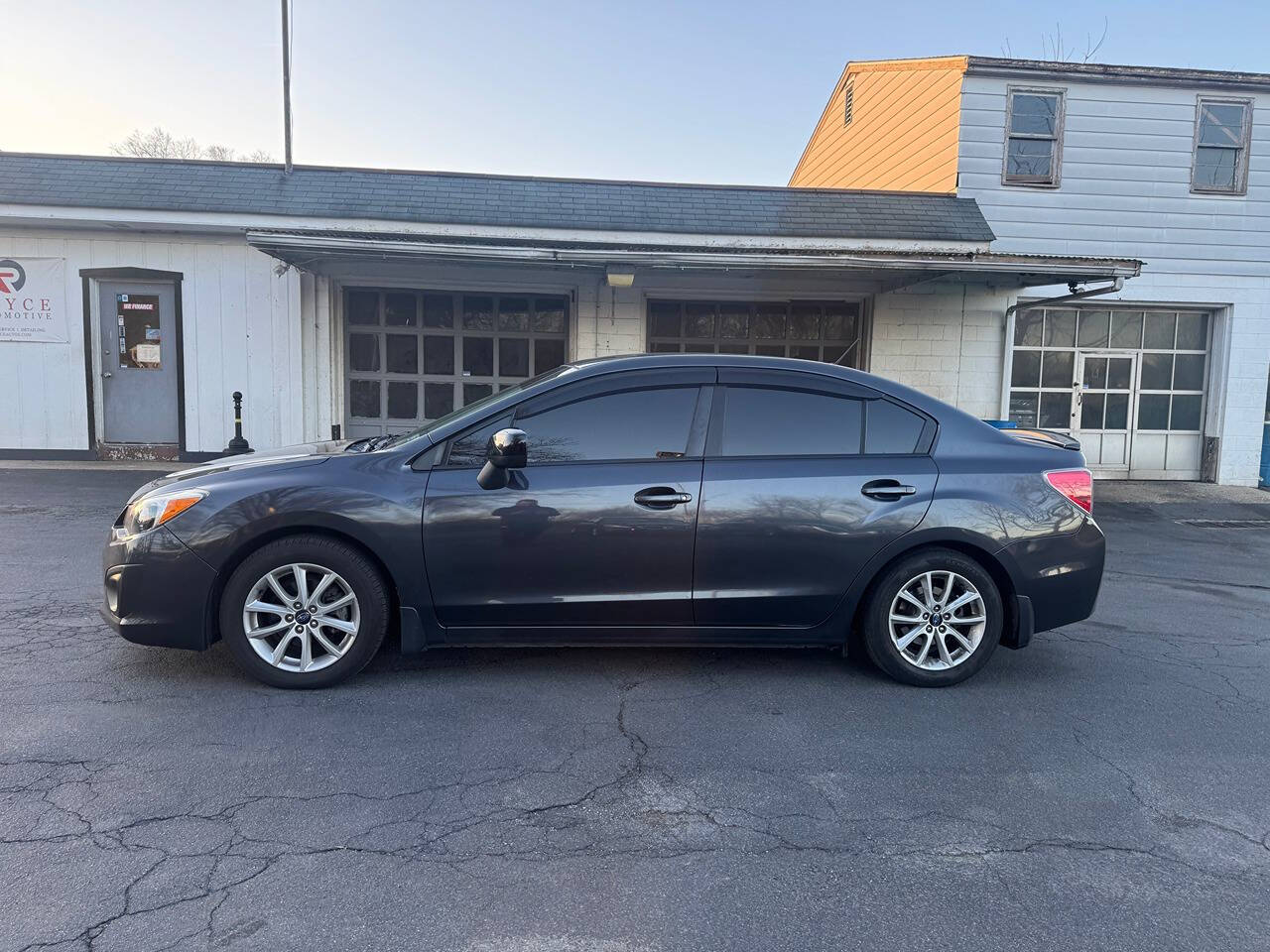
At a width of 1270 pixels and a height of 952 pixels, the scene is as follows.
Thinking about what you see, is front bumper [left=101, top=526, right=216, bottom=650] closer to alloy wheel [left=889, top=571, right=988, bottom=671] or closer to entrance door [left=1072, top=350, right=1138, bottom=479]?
alloy wheel [left=889, top=571, right=988, bottom=671]

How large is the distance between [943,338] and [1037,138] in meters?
3.33

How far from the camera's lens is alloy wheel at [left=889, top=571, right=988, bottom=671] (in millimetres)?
4602

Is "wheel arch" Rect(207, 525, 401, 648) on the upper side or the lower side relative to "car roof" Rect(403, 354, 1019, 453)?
lower

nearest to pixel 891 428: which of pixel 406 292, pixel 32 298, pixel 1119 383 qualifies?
pixel 406 292

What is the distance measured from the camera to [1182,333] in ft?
45.9

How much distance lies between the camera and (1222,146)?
13.7 m

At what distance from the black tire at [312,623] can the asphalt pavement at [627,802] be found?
0.11 meters

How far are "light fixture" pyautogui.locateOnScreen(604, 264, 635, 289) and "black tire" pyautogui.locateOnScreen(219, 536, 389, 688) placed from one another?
25.6 feet

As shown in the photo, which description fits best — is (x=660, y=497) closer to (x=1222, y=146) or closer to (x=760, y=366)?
(x=760, y=366)

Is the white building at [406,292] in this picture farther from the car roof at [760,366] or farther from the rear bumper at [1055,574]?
the rear bumper at [1055,574]

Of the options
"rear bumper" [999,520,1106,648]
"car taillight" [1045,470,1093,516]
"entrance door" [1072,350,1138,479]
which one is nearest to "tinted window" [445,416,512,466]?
"rear bumper" [999,520,1106,648]

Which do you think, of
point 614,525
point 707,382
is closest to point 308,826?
point 614,525

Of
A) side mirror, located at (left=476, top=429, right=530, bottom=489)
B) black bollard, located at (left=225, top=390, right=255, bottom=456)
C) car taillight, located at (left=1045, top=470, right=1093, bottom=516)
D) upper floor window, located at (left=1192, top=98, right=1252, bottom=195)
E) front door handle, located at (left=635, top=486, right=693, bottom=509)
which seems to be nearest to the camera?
side mirror, located at (left=476, top=429, right=530, bottom=489)

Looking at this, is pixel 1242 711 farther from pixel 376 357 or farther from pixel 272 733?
pixel 376 357
